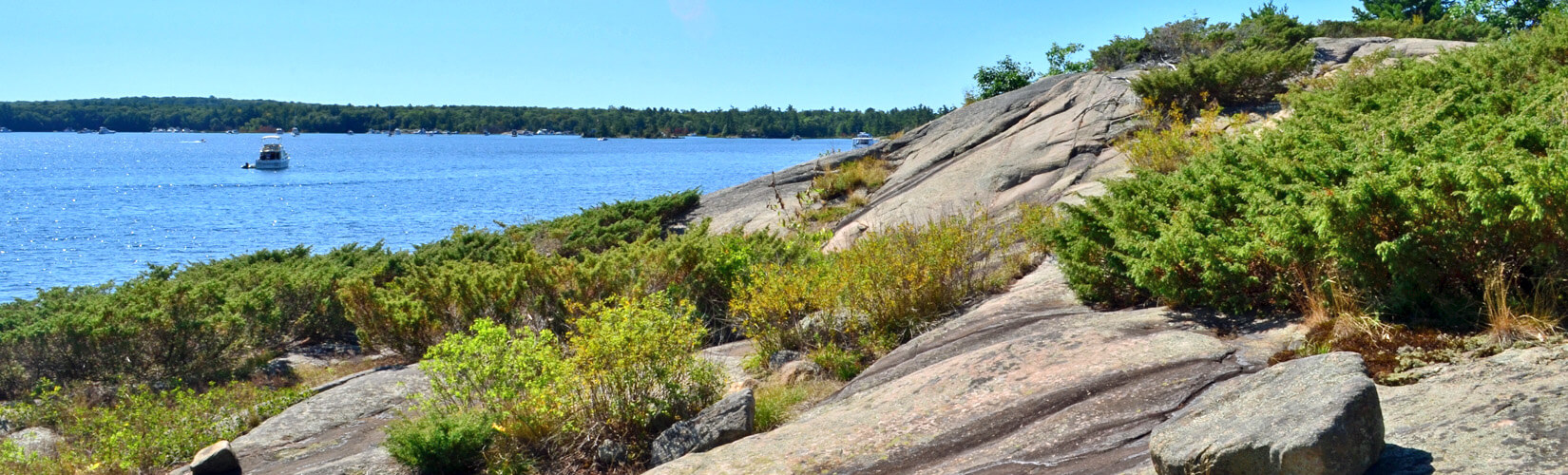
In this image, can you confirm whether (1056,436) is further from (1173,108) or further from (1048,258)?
(1173,108)

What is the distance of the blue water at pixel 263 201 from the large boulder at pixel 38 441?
17.7 metres

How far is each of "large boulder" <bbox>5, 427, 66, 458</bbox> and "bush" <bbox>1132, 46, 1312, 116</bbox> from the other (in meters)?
15.7

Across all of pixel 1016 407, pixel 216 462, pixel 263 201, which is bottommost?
pixel 263 201

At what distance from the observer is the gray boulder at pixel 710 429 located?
7.61m

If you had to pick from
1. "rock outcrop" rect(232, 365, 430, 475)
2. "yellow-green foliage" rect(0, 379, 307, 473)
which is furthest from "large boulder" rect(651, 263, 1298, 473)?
"yellow-green foliage" rect(0, 379, 307, 473)

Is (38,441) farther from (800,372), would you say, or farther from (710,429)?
(800,372)

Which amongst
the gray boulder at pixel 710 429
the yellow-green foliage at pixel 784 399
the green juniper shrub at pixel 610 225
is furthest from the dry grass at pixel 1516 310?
the green juniper shrub at pixel 610 225

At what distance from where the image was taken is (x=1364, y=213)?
665 cm

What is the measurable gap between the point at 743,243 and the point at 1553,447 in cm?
1031

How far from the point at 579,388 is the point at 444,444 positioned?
1.07 meters

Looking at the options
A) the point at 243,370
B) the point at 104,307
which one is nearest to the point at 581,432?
the point at 243,370

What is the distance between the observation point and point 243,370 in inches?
551

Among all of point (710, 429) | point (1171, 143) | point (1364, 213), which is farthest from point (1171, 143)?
point (710, 429)

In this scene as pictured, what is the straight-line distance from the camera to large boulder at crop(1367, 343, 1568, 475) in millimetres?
4391
